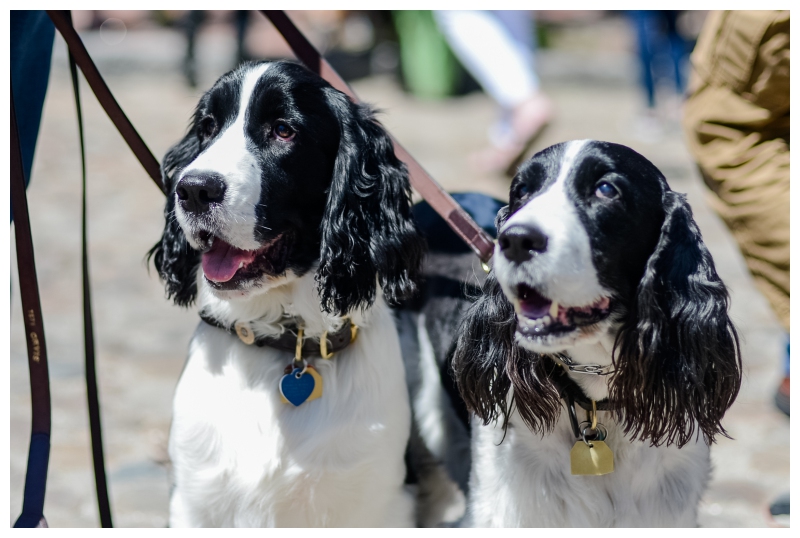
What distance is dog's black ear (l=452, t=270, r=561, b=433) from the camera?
2186mm

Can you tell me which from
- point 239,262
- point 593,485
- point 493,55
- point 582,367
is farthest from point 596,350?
point 493,55

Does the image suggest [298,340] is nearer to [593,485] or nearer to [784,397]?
[593,485]

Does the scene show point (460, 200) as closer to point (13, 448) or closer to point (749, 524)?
point (749, 524)

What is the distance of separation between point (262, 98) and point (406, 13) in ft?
30.2

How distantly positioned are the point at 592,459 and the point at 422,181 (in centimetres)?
94

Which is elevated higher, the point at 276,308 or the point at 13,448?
the point at 276,308

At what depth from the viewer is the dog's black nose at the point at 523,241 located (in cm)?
185

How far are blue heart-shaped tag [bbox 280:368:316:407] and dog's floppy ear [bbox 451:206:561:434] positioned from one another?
42 cm

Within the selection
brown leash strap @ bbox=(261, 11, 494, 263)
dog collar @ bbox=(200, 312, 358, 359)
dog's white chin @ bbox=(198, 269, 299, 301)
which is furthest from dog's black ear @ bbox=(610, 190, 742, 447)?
dog's white chin @ bbox=(198, 269, 299, 301)

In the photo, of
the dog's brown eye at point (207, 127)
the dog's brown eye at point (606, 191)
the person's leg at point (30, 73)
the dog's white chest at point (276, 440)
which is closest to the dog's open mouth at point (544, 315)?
the dog's brown eye at point (606, 191)

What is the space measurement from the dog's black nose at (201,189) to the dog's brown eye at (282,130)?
0.82 feet

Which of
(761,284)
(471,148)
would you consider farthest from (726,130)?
(471,148)

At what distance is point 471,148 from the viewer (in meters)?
9.10

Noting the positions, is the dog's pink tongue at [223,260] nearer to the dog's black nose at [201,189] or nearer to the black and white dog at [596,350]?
the dog's black nose at [201,189]
